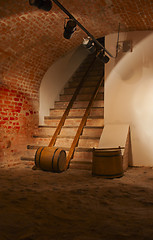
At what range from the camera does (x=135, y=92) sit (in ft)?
17.8

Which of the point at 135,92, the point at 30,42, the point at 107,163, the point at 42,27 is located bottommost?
the point at 107,163

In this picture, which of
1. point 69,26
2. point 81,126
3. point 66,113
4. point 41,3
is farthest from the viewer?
point 66,113

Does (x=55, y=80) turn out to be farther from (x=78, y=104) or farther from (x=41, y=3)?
(x=41, y=3)

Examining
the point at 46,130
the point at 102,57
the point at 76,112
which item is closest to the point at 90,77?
the point at 76,112

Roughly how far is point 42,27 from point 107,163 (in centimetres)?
309

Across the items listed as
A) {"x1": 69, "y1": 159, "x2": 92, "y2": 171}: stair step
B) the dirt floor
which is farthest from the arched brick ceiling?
the dirt floor

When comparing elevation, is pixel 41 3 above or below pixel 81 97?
above

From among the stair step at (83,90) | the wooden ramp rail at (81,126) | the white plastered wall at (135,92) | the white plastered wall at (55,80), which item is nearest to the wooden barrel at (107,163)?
the wooden ramp rail at (81,126)

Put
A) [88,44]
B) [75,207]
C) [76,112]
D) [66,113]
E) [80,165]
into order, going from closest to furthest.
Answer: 1. [75,207]
2. [88,44]
3. [80,165]
4. [66,113]
5. [76,112]

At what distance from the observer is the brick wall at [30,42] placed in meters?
4.23

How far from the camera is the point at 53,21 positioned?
4703 mm

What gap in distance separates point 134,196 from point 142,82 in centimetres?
298

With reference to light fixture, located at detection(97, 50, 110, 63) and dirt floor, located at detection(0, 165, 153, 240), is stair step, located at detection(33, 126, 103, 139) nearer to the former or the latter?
dirt floor, located at detection(0, 165, 153, 240)

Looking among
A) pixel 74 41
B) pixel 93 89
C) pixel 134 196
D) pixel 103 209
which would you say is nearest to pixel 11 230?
pixel 103 209
